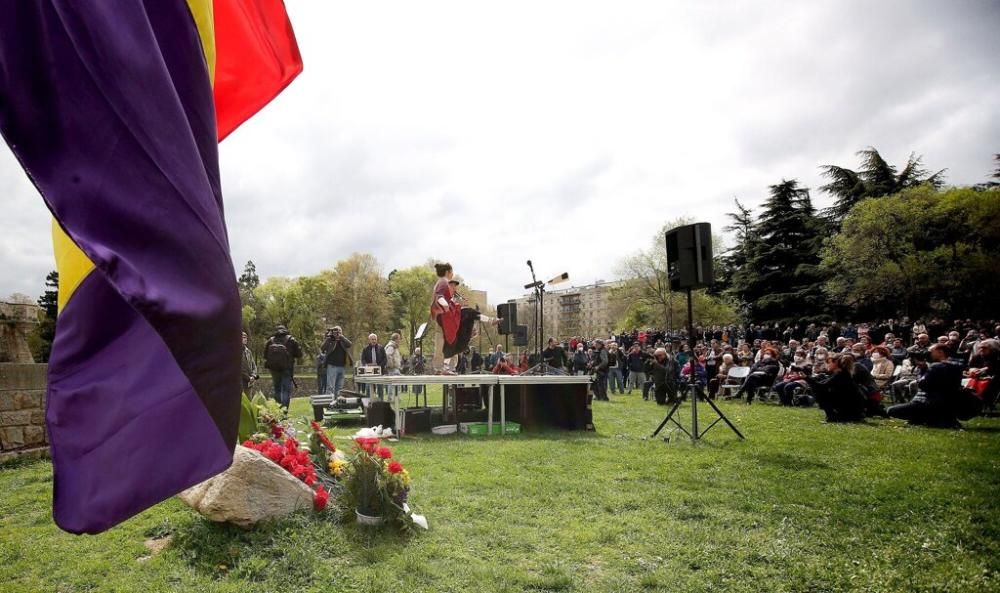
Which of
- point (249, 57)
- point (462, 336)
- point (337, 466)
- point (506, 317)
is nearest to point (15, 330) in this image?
point (337, 466)

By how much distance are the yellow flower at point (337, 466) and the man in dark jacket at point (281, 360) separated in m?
7.73

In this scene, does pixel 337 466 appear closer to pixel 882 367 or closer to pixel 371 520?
pixel 371 520

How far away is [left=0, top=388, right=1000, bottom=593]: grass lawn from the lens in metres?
3.86

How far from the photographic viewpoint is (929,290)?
104 ft

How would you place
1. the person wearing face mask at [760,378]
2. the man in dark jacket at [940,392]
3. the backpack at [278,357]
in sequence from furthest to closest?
the person wearing face mask at [760,378] < the backpack at [278,357] < the man in dark jacket at [940,392]

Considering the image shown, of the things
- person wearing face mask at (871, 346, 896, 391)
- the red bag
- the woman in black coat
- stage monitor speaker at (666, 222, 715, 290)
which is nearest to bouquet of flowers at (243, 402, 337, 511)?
stage monitor speaker at (666, 222, 715, 290)

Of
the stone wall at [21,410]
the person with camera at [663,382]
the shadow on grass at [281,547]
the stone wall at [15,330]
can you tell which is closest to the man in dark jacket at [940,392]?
the person with camera at [663,382]

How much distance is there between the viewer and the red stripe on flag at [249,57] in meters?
2.15

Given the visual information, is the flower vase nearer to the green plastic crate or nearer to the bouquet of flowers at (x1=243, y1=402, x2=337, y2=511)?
the bouquet of flowers at (x1=243, y1=402, x2=337, y2=511)

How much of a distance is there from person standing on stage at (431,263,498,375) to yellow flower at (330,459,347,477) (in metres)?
4.75

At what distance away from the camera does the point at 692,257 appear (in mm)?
8789

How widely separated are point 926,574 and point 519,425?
24.9 feet

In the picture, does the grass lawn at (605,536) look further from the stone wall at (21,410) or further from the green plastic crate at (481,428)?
the green plastic crate at (481,428)

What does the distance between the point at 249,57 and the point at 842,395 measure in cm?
1232
